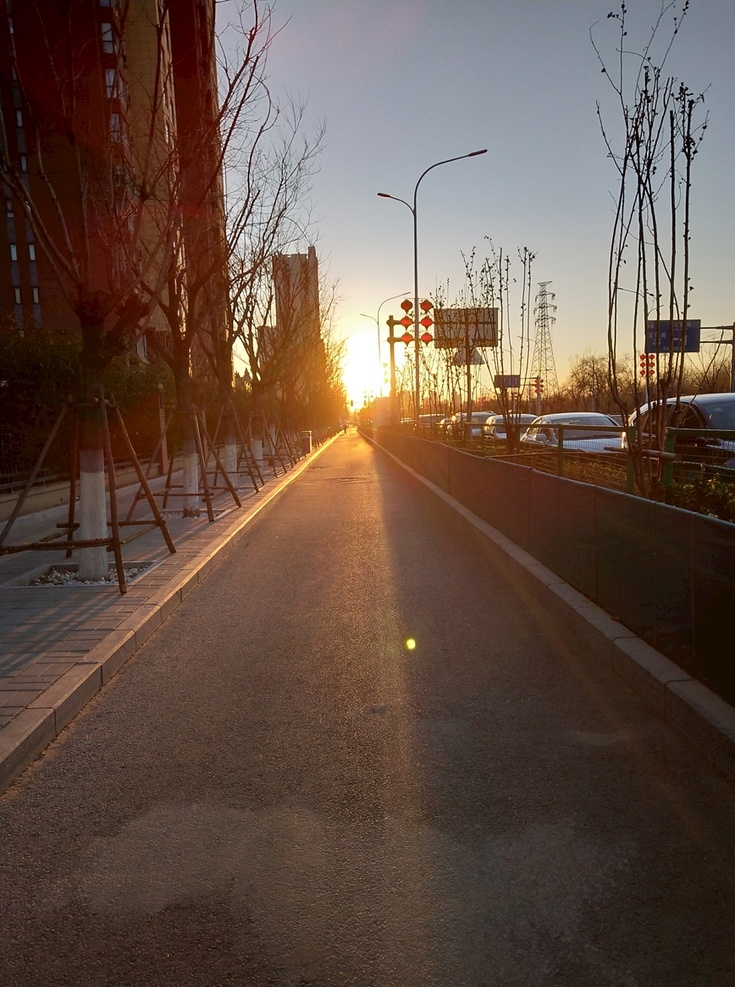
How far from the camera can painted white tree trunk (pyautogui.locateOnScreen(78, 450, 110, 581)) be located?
812 cm

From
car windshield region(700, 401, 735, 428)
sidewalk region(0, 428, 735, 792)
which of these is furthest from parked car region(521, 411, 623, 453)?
sidewalk region(0, 428, 735, 792)

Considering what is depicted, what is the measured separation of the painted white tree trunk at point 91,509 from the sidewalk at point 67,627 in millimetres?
278

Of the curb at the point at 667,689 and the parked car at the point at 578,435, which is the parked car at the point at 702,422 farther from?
the curb at the point at 667,689

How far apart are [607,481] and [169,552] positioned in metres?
5.34

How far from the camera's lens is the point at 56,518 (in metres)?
14.5

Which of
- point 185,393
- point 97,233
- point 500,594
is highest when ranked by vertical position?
point 97,233

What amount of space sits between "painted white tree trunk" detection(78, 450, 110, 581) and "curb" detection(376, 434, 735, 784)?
4.45 metres

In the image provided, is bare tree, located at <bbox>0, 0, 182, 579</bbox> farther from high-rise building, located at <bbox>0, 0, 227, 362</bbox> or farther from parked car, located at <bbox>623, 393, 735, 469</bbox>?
parked car, located at <bbox>623, 393, 735, 469</bbox>

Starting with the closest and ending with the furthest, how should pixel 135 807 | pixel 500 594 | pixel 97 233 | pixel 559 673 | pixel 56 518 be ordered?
pixel 135 807
pixel 559 673
pixel 500 594
pixel 97 233
pixel 56 518

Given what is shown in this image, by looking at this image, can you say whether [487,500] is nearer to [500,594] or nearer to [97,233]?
[500,594]

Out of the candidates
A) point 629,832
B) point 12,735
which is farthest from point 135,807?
point 629,832

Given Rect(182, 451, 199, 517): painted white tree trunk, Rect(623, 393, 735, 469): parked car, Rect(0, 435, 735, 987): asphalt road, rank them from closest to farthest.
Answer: Rect(0, 435, 735, 987): asphalt road, Rect(623, 393, 735, 469): parked car, Rect(182, 451, 199, 517): painted white tree trunk

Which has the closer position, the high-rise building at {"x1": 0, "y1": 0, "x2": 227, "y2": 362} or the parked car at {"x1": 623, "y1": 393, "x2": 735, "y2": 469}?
the parked car at {"x1": 623, "y1": 393, "x2": 735, "y2": 469}

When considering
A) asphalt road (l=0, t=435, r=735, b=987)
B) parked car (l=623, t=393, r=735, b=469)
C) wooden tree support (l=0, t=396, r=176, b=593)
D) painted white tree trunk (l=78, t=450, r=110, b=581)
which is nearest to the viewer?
asphalt road (l=0, t=435, r=735, b=987)
